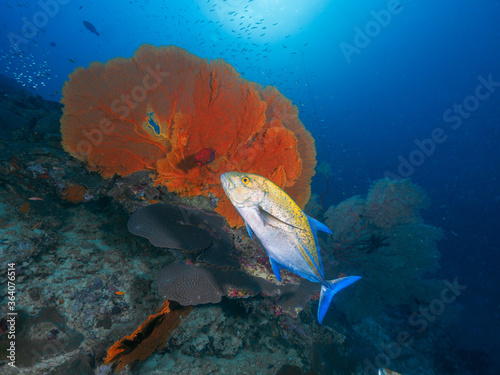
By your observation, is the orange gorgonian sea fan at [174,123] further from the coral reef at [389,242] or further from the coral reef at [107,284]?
the coral reef at [389,242]

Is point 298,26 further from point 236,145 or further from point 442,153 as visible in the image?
point 236,145

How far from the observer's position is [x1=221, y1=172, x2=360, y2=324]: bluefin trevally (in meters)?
1.71

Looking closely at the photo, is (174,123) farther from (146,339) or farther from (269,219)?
(146,339)

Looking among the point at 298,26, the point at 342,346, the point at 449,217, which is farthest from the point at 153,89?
the point at 298,26

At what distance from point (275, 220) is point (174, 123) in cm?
268

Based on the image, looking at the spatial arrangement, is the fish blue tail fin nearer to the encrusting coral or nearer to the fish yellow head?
the fish yellow head

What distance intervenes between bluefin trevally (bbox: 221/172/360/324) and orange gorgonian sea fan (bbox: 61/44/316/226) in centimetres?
179

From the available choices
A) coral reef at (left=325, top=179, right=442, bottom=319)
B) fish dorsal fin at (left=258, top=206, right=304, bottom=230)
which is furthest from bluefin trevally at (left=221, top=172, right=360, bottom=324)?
coral reef at (left=325, top=179, right=442, bottom=319)

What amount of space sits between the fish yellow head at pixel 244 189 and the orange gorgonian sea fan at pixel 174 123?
1.84 meters

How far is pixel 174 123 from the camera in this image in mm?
3500

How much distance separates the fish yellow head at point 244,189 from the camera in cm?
169

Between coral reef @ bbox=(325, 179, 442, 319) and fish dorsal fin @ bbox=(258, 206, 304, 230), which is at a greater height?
fish dorsal fin @ bbox=(258, 206, 304, 230)

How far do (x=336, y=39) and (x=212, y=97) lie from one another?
122 meters

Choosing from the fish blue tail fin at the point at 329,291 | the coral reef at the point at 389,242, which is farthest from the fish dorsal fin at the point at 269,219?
the coral reef at the point at 389,242
